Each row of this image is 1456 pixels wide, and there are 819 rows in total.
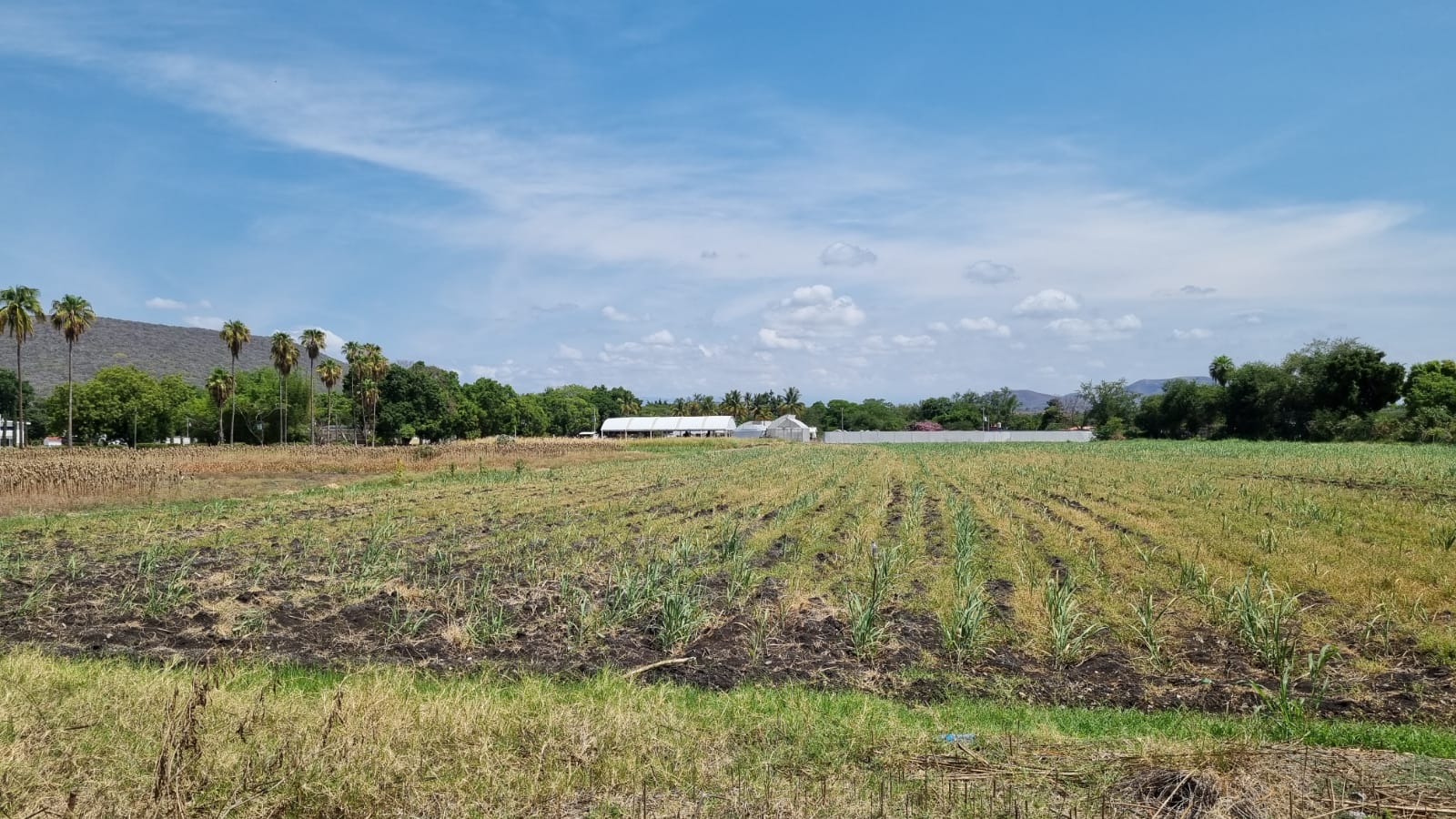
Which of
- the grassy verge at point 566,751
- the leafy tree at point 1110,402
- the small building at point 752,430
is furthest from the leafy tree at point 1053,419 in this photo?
the grassy verge at point 566,751

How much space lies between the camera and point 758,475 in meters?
33.2

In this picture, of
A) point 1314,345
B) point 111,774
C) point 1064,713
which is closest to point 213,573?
point 111,774

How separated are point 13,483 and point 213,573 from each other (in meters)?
20.8

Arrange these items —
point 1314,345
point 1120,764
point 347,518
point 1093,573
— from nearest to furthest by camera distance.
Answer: point 1120,764
point 1093,573
point 347,518
point 1314,345

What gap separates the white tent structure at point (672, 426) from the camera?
124625 millimetres

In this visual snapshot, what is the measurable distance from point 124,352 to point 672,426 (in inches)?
5077

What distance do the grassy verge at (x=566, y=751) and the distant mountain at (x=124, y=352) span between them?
6100 inches

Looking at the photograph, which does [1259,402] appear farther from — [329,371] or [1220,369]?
[329,371]

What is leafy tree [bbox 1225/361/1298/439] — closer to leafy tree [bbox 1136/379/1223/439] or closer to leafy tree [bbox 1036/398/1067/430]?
leafy tree [bbox 1136/379/1223/439]

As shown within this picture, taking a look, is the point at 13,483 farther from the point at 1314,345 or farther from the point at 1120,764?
the point at 1314,345

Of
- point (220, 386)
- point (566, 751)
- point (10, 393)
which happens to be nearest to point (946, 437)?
point (220, 386)

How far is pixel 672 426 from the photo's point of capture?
416 feet

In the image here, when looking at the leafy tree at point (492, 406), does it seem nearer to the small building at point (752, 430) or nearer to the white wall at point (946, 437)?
the small building at point (752, 430)

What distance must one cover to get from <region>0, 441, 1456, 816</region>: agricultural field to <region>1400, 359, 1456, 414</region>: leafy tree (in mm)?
63225
